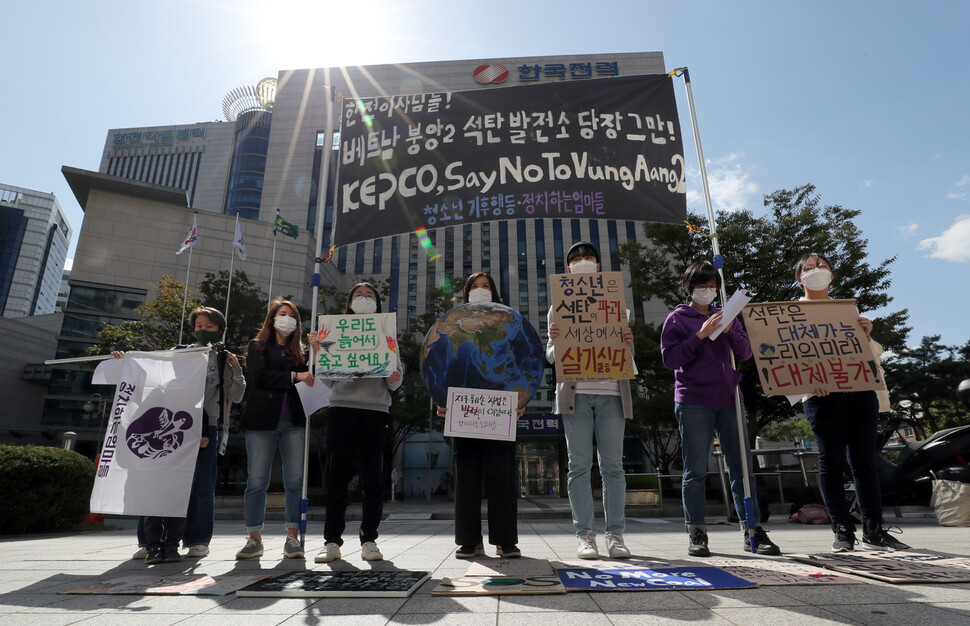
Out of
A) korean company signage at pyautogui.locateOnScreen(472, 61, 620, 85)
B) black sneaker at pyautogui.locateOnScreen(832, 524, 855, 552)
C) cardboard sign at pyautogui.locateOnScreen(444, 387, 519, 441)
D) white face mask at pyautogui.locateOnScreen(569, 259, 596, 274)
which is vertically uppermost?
korean company signage at pyautogui.locateOnScreen(472, 61, 620, 85)

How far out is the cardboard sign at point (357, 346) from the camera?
13.1 ft

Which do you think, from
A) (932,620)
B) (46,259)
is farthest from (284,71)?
(46,259)

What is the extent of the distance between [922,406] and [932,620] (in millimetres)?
Result: 42958

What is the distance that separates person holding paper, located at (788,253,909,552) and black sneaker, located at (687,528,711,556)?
95cm

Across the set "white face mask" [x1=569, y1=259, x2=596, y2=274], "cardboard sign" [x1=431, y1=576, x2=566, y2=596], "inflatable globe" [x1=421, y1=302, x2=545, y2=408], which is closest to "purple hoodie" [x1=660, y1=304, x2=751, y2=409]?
"white face mask" [x1=569, y1=259, x2=596, y2=274]

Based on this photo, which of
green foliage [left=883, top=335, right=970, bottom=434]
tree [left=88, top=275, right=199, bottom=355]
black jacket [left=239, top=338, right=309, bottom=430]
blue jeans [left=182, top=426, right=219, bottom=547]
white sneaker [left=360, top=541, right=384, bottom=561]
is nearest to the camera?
white sneaker [left=360, top=541, right=384, bottom=561]

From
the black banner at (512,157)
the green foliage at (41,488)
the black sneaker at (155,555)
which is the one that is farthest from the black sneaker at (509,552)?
the green foliage at (41,488)

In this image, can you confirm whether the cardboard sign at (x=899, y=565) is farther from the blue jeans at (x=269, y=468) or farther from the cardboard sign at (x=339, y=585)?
the blue jeans at (x=269, y=468)

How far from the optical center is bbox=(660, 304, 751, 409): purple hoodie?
393 cm

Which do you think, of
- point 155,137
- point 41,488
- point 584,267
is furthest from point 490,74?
point 155,137

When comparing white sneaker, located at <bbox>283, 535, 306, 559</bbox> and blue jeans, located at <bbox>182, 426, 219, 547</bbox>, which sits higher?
blue jeans, located at <bbox>182, 426, 219, 547</bbox>

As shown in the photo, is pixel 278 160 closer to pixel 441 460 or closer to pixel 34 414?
pixel 34 414

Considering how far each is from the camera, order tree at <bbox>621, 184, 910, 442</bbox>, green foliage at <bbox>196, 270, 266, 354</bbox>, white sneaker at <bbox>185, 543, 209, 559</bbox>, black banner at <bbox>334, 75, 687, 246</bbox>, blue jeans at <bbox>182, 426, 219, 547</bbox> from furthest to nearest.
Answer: green foliage at <bbox>196, 270, 266, 354</bbox> < tree at <bbox>621, 184, 910, 442</bbox> < black banner at <bbox>334, 75, 687, 246</bbox> < blue jeans at <bbox>182, 426, 219, 547</bbox> < white sneaker at <bbox>185, 543, 209, 559</bbox>

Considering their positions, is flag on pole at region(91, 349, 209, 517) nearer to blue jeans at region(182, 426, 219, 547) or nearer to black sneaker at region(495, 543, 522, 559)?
blue jeans at region(182, 426, 219, 547)
